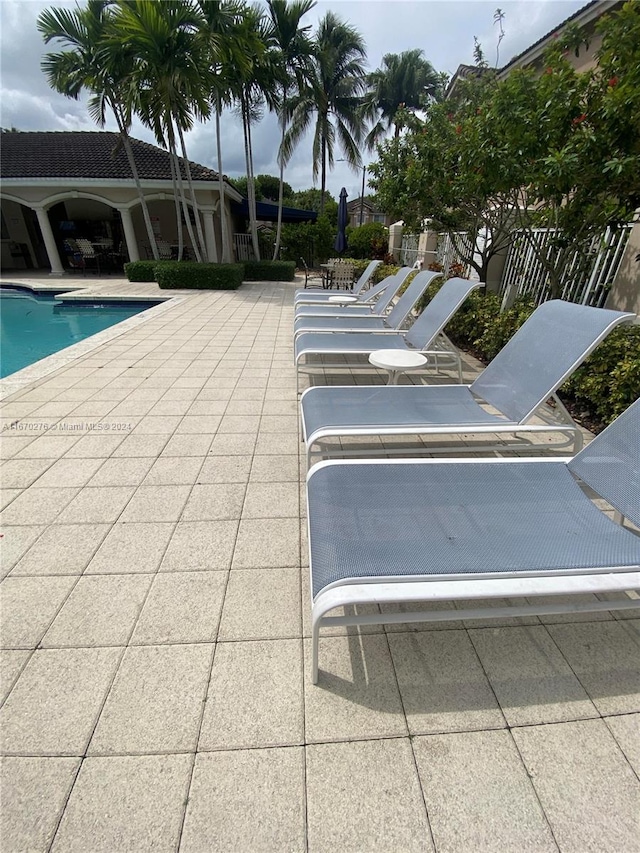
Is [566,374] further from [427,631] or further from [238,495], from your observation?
[238,495]

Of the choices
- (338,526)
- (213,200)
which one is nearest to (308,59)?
(213,200)

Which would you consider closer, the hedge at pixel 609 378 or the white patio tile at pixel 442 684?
the white patio tile at pixel 442 684

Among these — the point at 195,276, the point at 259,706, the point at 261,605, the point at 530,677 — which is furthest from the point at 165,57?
the point at 530,677

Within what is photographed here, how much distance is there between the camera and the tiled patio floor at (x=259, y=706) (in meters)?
1.10

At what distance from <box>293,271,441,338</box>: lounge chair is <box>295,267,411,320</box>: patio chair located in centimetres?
14

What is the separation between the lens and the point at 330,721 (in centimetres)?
132

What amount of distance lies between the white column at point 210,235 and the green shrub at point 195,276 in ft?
7.93

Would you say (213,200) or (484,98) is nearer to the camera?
(484,98)

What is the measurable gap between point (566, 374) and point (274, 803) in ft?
7.97

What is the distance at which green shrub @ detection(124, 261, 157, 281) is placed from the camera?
41.5ft

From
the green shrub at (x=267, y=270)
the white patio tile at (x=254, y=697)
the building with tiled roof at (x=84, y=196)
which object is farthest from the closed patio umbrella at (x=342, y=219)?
the white patio tile at (x=254, y=697)

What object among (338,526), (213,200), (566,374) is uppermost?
(213,200)

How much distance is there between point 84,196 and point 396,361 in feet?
50.8

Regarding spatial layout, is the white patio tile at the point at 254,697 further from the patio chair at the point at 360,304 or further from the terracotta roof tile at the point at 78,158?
the terracotta roof tile at the point at 78,158
